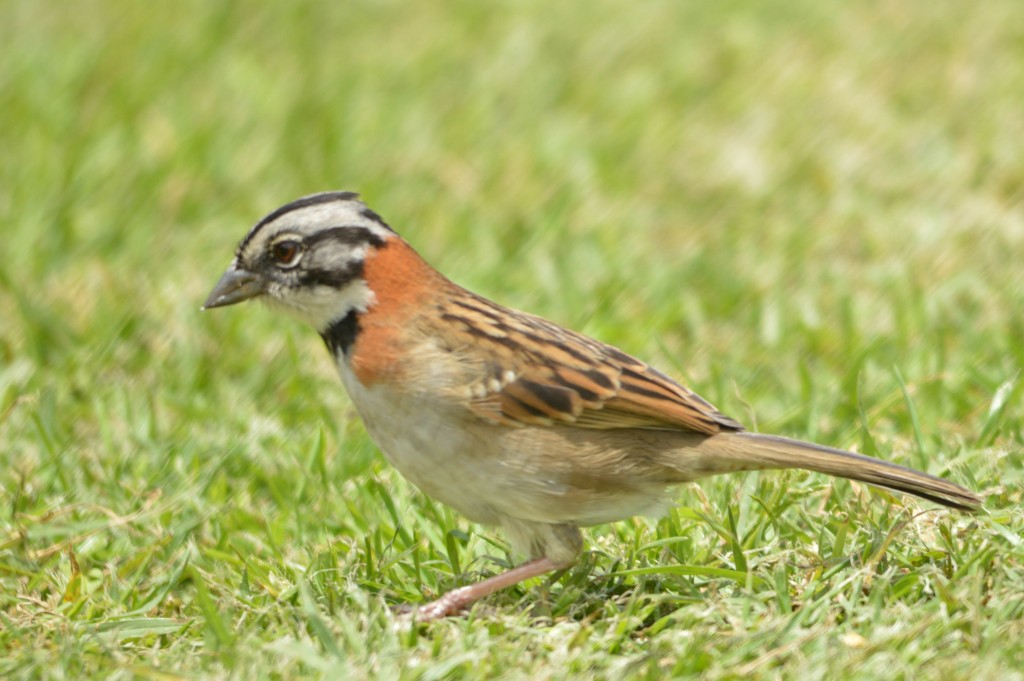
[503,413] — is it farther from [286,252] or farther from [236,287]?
[236,287]

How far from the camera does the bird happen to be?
464 centimetres

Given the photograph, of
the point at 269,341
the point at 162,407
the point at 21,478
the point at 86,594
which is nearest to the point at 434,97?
the point at 269,341

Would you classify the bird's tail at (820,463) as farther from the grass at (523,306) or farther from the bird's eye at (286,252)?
the bird's eye at (286,252)

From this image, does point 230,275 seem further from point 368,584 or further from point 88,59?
point 88,59

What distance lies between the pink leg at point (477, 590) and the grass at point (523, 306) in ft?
0.19

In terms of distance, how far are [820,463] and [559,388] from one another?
0.81 metres

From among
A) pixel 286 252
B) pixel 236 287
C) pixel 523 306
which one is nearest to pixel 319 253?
pixel 286 252

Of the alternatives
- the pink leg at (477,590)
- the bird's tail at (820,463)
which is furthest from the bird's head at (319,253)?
the bird's tail at (820,463)

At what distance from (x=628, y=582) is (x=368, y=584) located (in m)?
0.80

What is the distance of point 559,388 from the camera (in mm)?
4730

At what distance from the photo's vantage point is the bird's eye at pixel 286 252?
195 inches

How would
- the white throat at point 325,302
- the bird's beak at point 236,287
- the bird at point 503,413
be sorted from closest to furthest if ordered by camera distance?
the bird at point 503,413 < the white throat at point 325,302 < the bird's beak at point 236,287

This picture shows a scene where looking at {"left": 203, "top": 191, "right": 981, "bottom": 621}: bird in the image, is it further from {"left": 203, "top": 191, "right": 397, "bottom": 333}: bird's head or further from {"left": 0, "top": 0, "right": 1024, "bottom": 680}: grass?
{"left": 0, "top": 0, "right": 1024, "bottom": 680}: grass

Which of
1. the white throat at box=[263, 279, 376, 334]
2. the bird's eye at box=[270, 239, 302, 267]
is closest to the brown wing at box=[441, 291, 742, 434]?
the white throat at box=[263, 279, 376, 334]
